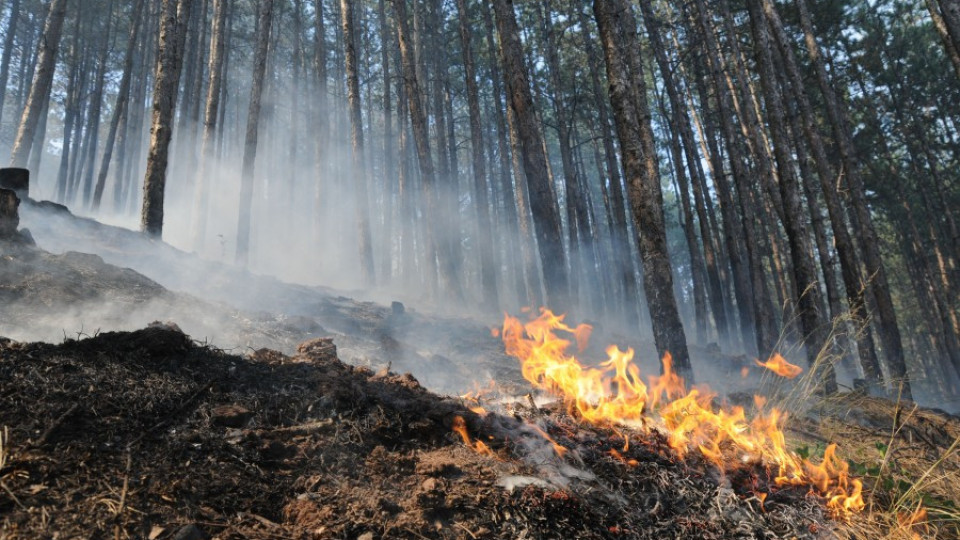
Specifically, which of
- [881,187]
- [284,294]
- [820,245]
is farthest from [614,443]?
[881,187]

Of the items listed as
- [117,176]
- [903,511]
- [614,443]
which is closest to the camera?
[903,511]

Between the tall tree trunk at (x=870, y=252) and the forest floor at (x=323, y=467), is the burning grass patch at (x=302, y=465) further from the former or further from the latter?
the tall tree trunk at (x=870, y=252)

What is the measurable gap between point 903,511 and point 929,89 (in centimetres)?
2375

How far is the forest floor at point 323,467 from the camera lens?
2.23 meters

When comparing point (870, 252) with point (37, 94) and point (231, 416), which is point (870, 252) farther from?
point (37, 94)

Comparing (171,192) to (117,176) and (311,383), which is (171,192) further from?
(311,383)

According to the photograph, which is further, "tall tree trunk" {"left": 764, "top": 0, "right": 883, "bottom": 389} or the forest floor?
"tall tree trunk" {"left": 764, "top": 0, "right": 883, "bottom": 389}

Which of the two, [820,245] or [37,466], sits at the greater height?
[820,245]

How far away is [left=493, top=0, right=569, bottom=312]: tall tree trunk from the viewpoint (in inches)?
384

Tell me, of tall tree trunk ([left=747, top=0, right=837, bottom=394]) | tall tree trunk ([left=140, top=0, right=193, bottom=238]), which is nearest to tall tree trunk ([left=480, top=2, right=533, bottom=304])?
tall tree trunk ([left=747, top=0, right=837, bottom=394])

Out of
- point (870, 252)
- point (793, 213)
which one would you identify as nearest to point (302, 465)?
point (793, 213)

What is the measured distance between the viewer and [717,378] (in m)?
12.3

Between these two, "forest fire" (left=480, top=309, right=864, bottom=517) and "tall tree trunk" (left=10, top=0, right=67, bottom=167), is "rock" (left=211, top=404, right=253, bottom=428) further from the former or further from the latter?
"tall tree trunk" (left=10, top=0, right=67, bottom=167)

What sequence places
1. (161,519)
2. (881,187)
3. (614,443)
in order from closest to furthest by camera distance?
(161,519) → (614,443) → (881,187)
